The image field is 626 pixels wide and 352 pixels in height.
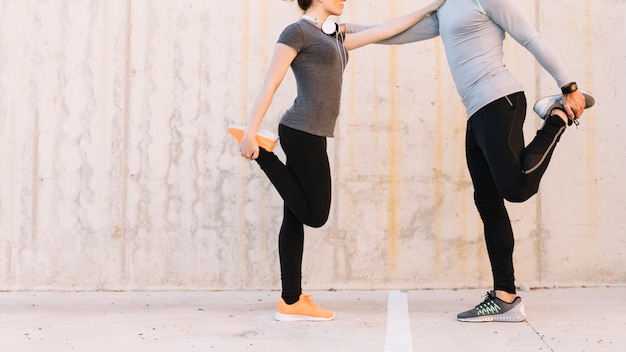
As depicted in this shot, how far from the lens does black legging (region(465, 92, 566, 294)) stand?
8.71ft

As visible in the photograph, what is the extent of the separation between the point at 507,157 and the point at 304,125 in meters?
0.91

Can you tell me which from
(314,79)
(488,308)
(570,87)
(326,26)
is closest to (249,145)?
(314,79)

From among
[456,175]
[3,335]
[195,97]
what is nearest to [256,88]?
[195,97]

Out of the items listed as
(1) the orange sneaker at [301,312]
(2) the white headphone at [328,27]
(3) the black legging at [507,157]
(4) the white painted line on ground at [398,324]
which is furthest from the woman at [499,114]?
(1) the orange sneaker at [301,312]

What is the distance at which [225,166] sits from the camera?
12.6 ft

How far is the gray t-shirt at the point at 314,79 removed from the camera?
279cm

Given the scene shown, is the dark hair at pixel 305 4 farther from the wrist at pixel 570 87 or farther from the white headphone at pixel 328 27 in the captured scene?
the wrist at pixel 570 87

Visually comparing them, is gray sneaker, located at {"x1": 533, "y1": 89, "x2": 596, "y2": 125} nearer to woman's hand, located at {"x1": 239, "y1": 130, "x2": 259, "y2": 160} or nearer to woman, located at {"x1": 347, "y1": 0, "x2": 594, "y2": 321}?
woman, located at {"x1": 347, "y1": 0, "x2": 594, "y2": 321}

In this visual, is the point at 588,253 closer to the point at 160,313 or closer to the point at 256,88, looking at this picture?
the point at 256,88

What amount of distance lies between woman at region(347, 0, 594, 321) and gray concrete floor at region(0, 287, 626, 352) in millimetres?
295

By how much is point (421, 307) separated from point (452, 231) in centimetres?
75

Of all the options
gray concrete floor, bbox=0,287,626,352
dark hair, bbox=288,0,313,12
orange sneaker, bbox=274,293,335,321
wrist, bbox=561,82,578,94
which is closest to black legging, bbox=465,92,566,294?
wrist, bbox=561,82,578,94

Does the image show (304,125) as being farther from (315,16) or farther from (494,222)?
(494,222)

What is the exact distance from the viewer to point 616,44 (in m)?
3.89
